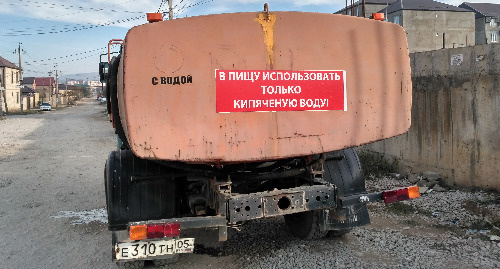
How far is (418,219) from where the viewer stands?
19.1 ft

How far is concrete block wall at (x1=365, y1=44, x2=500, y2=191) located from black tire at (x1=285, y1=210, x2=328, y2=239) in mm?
3509

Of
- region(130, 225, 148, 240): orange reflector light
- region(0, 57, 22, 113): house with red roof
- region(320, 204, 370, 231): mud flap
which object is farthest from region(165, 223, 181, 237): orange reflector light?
region(0, 57, 22, 113): house with red roof

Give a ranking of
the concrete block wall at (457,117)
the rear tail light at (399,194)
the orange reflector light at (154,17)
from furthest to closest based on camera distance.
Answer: the concrete block wall at (457,117) → the rear tail light at (399,194) → the orange reflector light at (154,17)

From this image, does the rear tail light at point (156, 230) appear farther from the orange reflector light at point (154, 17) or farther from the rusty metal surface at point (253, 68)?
the orange reflector light at point (154, 17)

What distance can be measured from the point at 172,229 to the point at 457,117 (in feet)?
18.9

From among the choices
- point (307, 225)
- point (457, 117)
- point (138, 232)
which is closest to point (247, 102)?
point (138, 232)

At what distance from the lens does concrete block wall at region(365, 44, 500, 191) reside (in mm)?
6500

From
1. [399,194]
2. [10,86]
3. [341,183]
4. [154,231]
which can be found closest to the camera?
[154,231]

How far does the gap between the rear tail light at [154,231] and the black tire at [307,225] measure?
1.77m

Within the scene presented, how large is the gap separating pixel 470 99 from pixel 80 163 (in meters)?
10.2

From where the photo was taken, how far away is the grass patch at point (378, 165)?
28.0 ft

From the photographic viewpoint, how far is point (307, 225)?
491 cm

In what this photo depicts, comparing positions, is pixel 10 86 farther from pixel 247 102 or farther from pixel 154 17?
pixel 247 102

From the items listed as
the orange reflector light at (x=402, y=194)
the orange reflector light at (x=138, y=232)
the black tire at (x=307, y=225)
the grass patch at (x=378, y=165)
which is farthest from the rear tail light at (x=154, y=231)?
the grass patch at (x=378, y=165)
